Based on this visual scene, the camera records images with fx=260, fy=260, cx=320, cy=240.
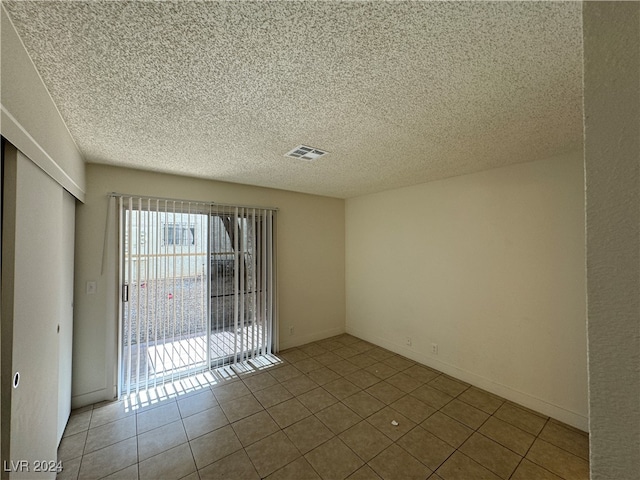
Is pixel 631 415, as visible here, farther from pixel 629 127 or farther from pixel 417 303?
pixel 417 303

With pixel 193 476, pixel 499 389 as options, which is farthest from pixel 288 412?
pixel 499 389

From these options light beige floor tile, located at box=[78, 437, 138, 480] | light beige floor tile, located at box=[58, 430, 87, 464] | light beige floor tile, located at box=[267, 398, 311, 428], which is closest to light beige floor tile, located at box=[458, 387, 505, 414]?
light beige floor tile, located at box=[267, 398, 311, 428]

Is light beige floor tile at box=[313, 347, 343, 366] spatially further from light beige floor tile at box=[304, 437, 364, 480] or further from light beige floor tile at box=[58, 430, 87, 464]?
light beige floor tile at box=[58, 430, 87, 464]

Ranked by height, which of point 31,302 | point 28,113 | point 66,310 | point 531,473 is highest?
point 28,113

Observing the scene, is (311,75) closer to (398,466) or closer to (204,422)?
(398,466)

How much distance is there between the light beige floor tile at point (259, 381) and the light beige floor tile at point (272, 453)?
→ 780mm

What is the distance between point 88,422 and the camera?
235 centimetres

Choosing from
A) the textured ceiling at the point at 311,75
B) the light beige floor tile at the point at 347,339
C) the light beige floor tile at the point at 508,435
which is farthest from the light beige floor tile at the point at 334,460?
the textured ceiling at the point at 311,75

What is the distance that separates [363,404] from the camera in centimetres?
262

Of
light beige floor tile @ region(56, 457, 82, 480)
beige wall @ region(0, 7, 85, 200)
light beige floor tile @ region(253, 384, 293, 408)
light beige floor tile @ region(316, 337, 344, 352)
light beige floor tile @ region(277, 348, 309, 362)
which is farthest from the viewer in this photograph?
light beige floor tile @ region(316, 337, 344, 352)

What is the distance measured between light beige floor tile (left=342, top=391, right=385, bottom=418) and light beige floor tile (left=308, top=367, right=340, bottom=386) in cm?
40

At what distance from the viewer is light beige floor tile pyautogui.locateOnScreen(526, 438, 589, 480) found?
5.99 feet

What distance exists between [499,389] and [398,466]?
1605 millimetres

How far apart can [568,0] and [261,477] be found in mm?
2943
